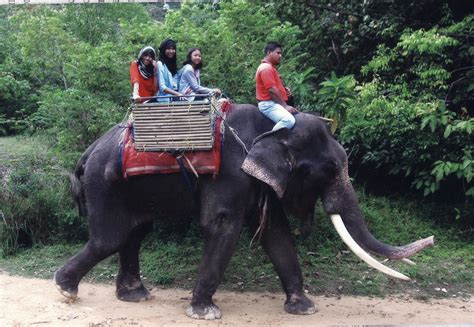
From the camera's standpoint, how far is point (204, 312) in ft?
19.1

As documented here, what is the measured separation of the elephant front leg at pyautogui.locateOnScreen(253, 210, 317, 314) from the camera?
6117 mm

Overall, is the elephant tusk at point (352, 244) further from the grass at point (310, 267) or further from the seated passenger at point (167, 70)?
the seated passenger at point (167, 70)

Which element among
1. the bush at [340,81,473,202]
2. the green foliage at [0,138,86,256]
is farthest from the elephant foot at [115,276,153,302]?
the bush at [340,81,473,202]

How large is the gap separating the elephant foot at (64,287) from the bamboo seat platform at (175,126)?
4.77 ft

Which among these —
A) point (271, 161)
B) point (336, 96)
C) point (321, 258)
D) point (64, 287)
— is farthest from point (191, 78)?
point (321, 258)

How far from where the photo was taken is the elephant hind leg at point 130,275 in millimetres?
6441

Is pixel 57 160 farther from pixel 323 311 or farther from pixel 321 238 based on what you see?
pixel 323 311

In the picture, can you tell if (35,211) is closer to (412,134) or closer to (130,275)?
(130,275)

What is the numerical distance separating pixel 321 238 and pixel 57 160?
386cm

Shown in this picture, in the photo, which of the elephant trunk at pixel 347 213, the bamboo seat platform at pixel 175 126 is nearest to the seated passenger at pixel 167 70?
the bamboo seat platform at pixel 175 126

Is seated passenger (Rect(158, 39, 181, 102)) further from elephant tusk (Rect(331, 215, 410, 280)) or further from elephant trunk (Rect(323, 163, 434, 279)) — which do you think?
elephant tusk (Rect(331, 215, 410, 280))

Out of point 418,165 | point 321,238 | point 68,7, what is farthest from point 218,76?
point 68,7

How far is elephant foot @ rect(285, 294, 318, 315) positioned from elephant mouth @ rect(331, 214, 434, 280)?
0.86 meters

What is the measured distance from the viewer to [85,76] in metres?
8.28
